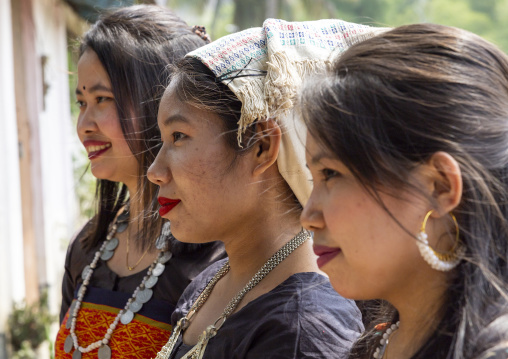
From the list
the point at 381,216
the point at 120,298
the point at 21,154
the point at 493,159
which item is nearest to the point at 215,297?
the point at 120,298

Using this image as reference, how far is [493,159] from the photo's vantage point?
1313 mm

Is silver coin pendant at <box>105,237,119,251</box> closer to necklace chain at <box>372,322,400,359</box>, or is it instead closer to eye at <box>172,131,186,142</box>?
eye at <box>172,131,186,142</box>

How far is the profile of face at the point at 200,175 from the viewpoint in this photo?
1.86 m

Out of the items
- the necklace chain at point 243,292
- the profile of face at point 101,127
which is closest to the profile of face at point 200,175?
the necklace chain at point 243,292

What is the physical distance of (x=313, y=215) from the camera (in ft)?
4.76

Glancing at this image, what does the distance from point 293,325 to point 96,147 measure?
126cm

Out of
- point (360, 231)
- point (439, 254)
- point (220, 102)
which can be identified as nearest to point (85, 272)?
point (220, 102)

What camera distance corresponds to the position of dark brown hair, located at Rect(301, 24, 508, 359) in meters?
1.29

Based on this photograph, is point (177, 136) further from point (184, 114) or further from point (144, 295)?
point (144, 295)

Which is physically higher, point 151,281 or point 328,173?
point 328,173

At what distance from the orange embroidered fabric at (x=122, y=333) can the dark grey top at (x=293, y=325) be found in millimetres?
534

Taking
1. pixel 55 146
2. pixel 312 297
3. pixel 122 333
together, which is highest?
pixel 312 297


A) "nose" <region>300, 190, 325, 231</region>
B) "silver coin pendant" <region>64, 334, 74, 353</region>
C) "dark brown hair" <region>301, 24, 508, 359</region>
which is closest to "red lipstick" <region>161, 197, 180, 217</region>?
"nose" <region>300, 190, 325, 231</region>

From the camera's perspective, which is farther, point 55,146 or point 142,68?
point 55,146
